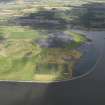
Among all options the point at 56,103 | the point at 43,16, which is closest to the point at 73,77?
the point at 56,103

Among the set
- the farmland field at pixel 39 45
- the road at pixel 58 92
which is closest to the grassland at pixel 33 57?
the farmland field at pixel 39 45

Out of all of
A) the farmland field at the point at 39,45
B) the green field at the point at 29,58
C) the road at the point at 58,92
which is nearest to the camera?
the road at the point at 58,92

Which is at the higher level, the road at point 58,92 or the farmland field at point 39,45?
the farmland field at point 39,45

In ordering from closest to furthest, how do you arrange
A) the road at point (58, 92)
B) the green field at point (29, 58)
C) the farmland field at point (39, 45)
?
the road at point (58, 92) < the green field at point (29, 58) < the farmland field at point (39, 45)

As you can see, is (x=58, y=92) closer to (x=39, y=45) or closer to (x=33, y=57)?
(x=33, y=57)

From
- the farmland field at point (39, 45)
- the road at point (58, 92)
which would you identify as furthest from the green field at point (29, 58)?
the road at point (58, 92)

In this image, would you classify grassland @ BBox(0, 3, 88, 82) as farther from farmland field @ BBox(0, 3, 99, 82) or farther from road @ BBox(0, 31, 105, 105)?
road @ BBox(0, 31, 105, 105)

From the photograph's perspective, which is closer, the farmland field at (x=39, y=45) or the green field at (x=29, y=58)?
the green field at (x=29, y=58)

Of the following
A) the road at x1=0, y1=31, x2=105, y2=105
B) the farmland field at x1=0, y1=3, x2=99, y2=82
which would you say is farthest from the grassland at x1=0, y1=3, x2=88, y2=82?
the road at x1=0, y1=31, x2=105, y2=105

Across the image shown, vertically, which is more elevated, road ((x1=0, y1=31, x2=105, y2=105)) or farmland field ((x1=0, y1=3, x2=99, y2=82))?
farmland field ((x1=0, y1=3, x2=99, y2=82))

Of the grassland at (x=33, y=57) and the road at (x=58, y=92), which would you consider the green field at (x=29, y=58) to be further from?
the road at (x=58, y=92)

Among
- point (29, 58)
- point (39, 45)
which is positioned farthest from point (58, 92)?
point (39, 45)
